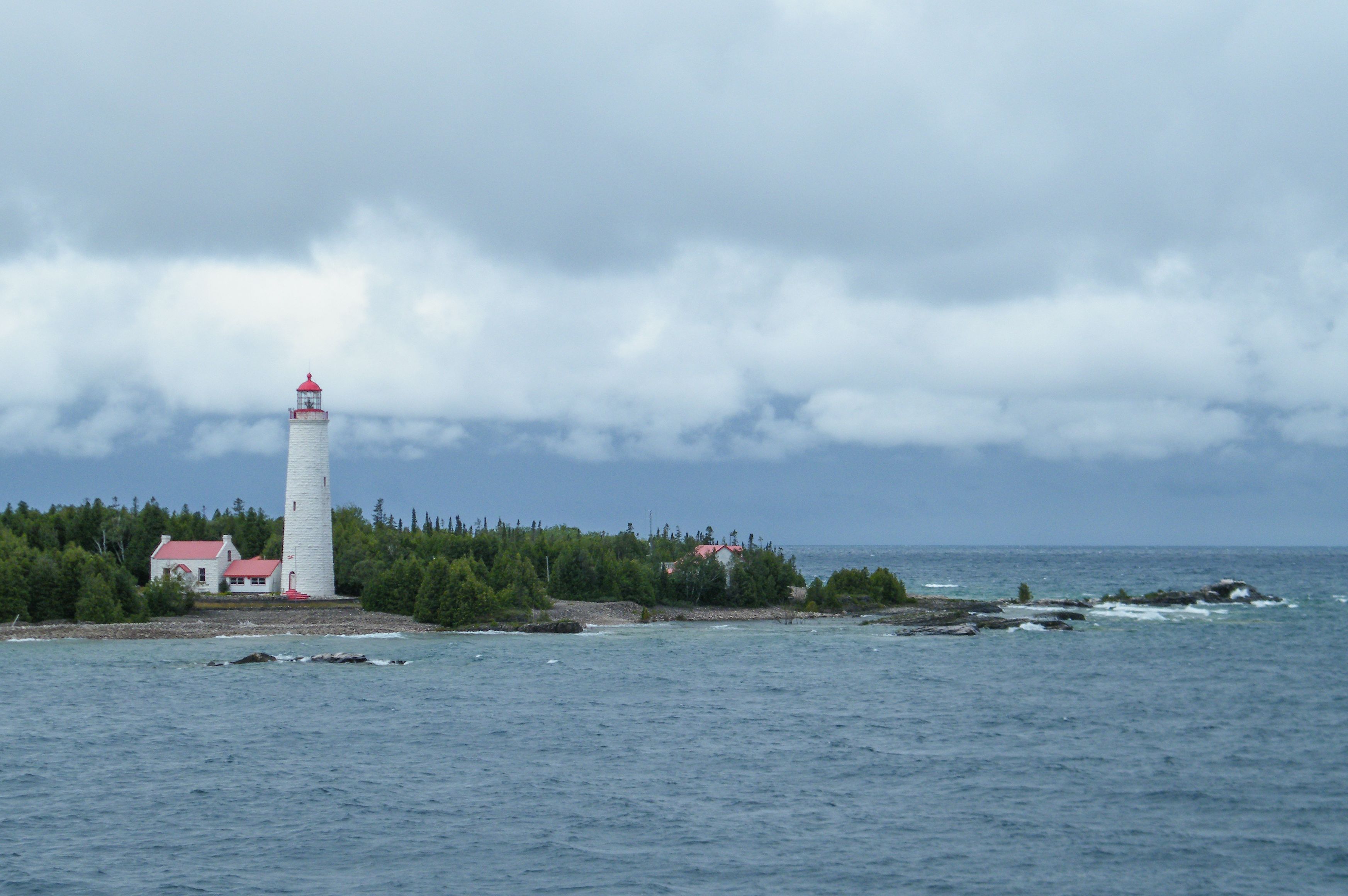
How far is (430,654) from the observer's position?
71.8 metres

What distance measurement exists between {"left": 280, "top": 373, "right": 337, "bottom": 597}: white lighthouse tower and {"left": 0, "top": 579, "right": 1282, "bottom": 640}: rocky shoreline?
3.20 meters

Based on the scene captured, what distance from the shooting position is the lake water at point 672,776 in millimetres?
28312

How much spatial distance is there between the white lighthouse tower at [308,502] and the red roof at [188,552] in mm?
10157

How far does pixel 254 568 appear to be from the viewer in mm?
96000

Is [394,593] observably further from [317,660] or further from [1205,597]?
[1205,597]

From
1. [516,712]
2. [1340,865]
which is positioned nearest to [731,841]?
[1340,865]

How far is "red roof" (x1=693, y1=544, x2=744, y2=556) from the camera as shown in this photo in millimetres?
115875

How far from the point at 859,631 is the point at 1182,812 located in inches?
2241

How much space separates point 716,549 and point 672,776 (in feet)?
262

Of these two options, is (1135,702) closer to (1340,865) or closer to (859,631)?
(1340,865)

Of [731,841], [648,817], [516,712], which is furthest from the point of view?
[516,712]

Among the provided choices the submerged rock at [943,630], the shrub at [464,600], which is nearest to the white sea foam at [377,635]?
the shrub at [464,600]

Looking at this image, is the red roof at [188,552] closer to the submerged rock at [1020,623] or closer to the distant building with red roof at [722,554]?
the distant building with red roof at [722,554]

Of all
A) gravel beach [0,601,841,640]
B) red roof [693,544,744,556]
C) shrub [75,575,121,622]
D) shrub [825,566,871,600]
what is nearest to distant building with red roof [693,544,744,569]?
red roof [693,544,744,556]
